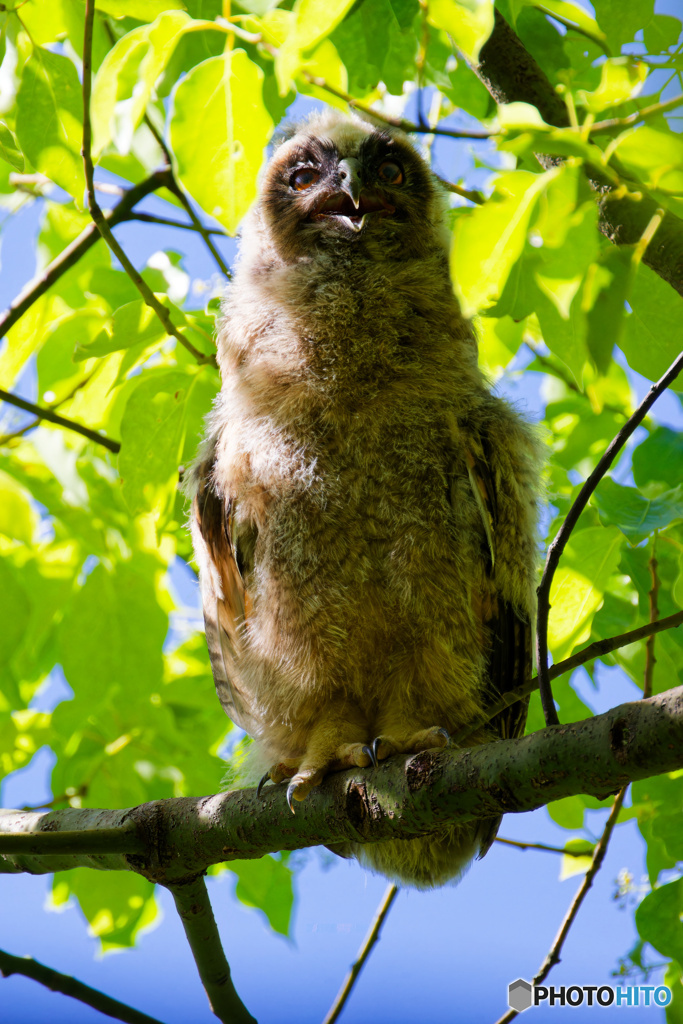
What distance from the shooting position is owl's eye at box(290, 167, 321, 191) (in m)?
2.60

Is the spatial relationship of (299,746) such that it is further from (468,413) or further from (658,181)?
(658,181)

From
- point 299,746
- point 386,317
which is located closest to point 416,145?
point 386,317

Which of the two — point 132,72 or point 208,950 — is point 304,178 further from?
point 208,950

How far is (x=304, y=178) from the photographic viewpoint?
2613 mm

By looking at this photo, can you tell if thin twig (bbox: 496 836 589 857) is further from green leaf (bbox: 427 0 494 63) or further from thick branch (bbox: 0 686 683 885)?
green leaf (bbox: 427 0 494 63)

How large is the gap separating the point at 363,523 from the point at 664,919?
3.29 feet

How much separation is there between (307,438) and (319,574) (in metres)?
0.31

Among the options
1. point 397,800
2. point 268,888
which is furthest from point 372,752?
point 268,888

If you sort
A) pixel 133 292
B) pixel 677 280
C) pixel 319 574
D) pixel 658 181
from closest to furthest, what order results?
1. pixel 658 181
2. pixel 677 280
3. pixel 319 574
4. pixel 133 292

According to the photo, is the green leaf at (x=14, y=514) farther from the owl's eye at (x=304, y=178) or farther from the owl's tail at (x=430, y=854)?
the owl's eye at (x=304, y=178)

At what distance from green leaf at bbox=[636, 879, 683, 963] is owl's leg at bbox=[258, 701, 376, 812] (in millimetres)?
636

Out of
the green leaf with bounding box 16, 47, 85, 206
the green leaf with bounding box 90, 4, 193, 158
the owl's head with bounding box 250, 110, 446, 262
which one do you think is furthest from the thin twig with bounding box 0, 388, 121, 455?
the green leaf with bounding box 90, 4, 193, 158

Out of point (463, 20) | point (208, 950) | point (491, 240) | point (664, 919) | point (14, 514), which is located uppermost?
point (14, 514)

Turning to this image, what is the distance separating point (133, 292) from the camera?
2.77 metres
